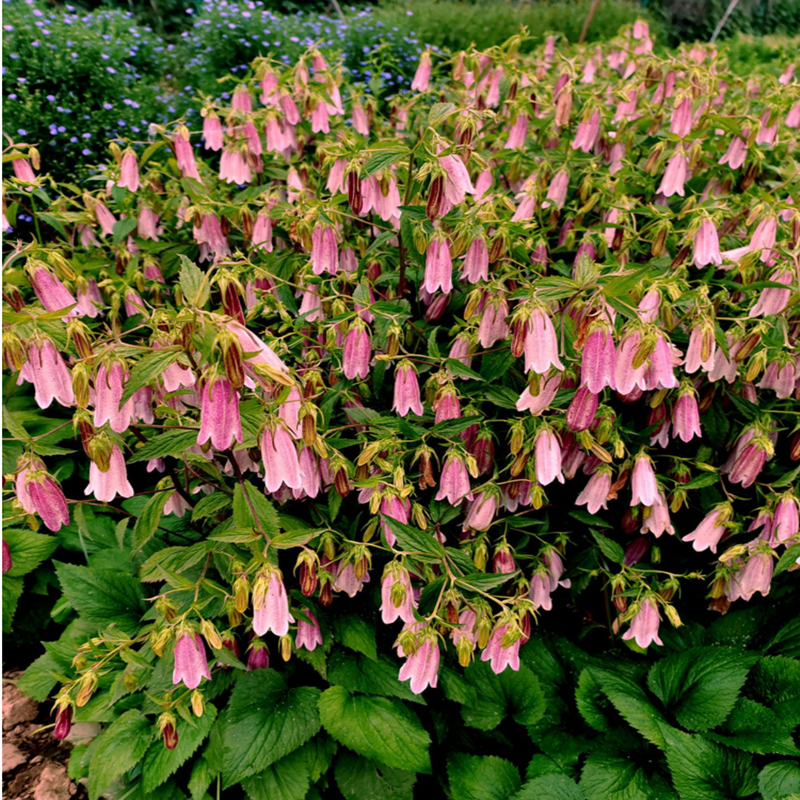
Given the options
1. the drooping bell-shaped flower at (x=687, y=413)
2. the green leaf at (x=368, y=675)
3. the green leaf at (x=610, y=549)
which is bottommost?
the green leaf at (x=368, y=675)

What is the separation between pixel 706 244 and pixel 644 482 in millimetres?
738

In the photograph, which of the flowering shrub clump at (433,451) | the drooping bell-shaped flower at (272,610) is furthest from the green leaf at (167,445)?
the drooping bell-shaped flower at (272,610)

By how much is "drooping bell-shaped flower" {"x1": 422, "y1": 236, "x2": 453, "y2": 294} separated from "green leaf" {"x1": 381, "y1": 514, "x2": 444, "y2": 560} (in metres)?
0.64

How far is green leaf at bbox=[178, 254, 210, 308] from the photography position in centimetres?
144

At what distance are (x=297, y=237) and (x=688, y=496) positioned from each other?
62.8 inches

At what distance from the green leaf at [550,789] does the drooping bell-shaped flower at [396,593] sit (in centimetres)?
88

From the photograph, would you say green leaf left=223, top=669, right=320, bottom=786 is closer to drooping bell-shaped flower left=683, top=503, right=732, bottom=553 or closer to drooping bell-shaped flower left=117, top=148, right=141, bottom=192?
drooping bell-shaped flower left=683, top=503, right=732, bottom=553

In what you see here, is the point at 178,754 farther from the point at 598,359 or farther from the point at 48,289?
the point at 598,359

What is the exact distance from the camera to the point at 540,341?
5.56 ft

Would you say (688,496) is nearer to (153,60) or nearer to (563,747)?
(563,747)

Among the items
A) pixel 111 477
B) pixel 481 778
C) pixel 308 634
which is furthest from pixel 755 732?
pixel 111 477

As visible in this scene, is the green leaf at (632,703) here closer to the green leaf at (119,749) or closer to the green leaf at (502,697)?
the green leaf at (502,697)

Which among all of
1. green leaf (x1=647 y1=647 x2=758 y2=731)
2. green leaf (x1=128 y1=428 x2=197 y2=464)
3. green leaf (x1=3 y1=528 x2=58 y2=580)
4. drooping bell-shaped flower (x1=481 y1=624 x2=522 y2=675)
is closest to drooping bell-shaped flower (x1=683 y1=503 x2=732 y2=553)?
green leaf (x1=647 y1=647 x2=758 y2=731)

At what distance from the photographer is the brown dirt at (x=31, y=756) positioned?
2.50 metres
